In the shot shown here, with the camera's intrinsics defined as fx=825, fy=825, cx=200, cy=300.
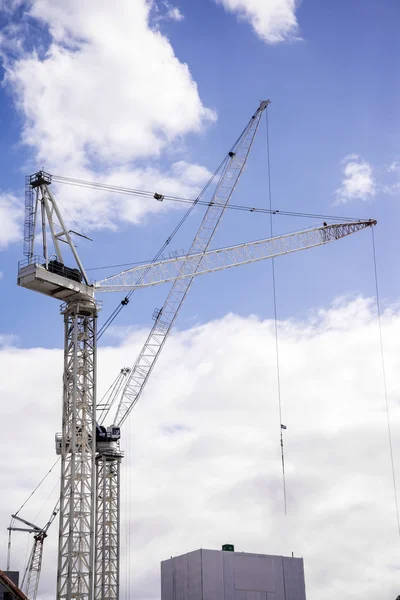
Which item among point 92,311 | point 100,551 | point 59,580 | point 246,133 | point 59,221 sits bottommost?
point 59,580

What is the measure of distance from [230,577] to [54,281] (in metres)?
42.2

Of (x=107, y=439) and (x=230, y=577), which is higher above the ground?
(x=107, y=439)

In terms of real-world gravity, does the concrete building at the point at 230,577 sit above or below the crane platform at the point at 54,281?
below

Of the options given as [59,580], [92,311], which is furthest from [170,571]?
[92,311]

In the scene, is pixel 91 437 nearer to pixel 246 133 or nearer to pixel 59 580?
pixel 59 580

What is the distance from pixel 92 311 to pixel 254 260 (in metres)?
33.7

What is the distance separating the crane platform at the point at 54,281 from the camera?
99250 millimetres

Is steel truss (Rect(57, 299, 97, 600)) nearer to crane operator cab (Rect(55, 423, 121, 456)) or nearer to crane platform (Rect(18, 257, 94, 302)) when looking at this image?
crane platform (Rect(18, 257, 94, 302))

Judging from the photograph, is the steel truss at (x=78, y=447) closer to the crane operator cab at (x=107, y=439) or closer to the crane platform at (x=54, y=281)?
the crane platform at (x=54, y=281)

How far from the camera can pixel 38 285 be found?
10081 centimetres

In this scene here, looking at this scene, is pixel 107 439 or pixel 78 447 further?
pixel 107 439

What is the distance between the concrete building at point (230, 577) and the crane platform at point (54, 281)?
35717 mm

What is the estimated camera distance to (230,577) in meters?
101

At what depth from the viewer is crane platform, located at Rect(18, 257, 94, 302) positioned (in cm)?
9925
